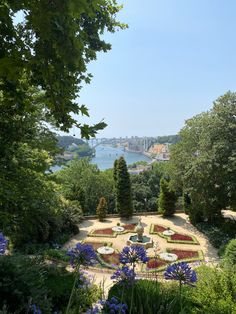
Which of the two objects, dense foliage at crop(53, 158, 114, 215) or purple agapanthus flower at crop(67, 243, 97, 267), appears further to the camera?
dense foliage at crop(53, 158, 114, 215)

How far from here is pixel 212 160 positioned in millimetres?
15797

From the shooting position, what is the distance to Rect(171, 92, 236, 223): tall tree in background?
15664mm

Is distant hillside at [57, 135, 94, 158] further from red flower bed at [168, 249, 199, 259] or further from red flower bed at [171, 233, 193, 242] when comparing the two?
red flower bed at [168, 249, 199, 259]

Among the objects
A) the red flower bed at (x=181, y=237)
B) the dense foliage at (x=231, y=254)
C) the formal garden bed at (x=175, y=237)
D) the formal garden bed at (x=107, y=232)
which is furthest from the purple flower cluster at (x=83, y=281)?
the red flower bed at (x=181, y=237)

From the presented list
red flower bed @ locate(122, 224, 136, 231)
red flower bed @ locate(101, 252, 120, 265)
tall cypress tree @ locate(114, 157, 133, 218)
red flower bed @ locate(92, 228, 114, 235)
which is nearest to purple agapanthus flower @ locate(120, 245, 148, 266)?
red flower bed @ locate(101, 252, 120, 265)

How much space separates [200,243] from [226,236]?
164 centimetres

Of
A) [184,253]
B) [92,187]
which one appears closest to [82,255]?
[184,253]

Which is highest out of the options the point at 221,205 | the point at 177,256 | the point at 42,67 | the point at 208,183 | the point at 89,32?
the point at 89,32

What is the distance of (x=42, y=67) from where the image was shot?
206 centimetres

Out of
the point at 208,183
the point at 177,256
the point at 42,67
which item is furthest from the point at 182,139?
the point at 42,67

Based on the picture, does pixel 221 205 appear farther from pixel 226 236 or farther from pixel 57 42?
pixel 57 42

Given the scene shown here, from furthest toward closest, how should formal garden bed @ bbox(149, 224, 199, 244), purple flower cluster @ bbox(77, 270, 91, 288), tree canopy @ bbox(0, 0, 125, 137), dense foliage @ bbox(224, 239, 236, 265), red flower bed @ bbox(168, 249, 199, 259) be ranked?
formal garden bed @ bbox(149, 224, 199, 244) < red flower bed @ bbox(168, 249, 199, 259) < dense foliage @ bbox(224, 239, 236, 265) < purple flower cluster @ bbox(77, 270, 91, 288) < tree canopy @ bbox(0, 0, 125, 137)

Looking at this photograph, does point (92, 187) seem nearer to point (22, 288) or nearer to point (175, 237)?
point (175, 237)

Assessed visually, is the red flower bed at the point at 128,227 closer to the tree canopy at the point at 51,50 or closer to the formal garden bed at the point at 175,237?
the formal garden bed at the point at 175,237
